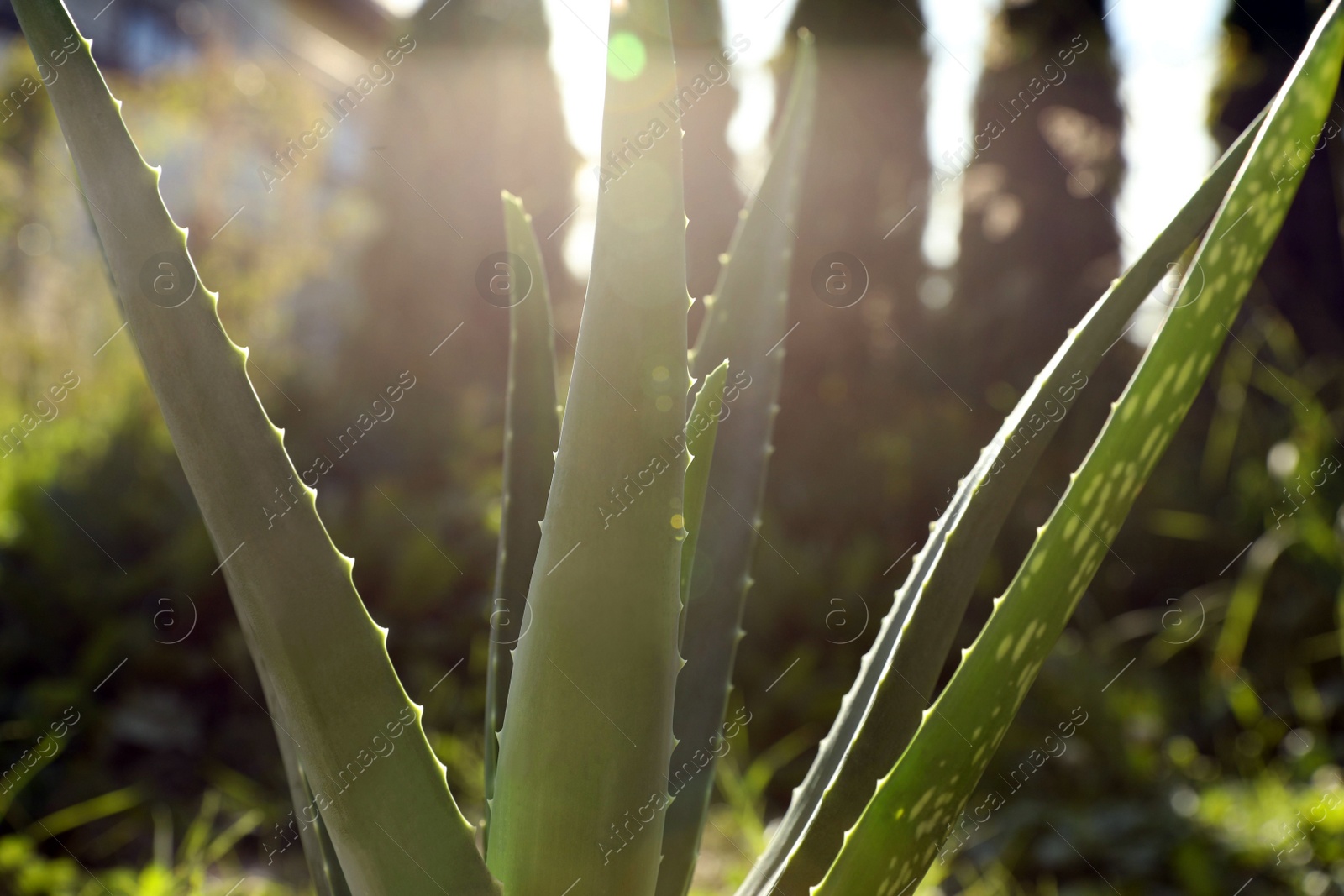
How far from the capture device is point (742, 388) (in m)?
0.90

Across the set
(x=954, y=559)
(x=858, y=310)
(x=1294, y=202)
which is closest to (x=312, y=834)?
(x=954, y=559)

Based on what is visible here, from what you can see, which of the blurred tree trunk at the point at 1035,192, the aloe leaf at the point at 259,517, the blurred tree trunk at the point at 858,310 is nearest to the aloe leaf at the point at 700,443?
the aloe leaf at the point at 259,517

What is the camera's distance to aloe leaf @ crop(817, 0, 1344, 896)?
52cm

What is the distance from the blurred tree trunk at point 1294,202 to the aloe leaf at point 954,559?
4.90m

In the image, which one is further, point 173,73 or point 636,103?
point 173,73

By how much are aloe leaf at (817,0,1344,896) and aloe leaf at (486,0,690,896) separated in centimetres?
15

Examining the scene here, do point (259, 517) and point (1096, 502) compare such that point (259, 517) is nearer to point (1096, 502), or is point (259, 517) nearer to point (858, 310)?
point (1096, 502)

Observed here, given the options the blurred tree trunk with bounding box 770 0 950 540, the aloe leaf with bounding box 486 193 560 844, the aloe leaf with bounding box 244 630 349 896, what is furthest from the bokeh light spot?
the blurred tree trunk with bounding box 770 0 950 540

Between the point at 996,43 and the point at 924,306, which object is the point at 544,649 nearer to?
the point at 924,306

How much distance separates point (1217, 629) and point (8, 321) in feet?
26.9

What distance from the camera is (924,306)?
502 centimetres

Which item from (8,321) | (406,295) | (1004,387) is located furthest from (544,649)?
(8,321)

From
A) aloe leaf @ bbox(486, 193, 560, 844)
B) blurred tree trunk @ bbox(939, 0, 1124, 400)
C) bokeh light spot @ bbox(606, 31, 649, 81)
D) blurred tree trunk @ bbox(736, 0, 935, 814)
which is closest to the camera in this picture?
bokeh light spot @ bbox(606, 31, 649, 81)

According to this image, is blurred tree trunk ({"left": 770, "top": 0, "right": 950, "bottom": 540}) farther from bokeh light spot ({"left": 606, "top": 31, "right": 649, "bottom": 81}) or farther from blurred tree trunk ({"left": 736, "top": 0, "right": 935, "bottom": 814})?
bokeh light spot ({"left": 606, "top": 31, "right": 649, "bottom": 81})
